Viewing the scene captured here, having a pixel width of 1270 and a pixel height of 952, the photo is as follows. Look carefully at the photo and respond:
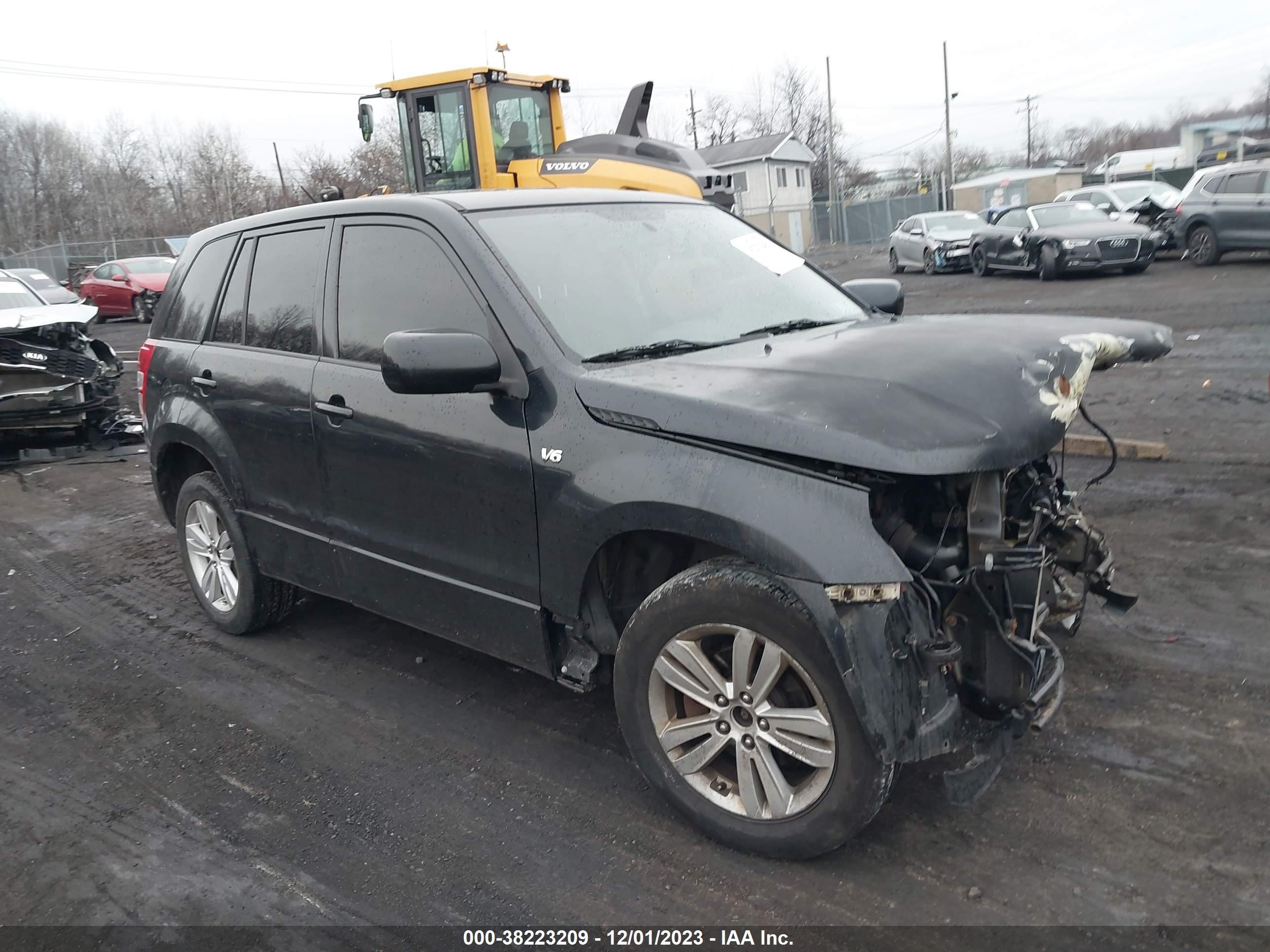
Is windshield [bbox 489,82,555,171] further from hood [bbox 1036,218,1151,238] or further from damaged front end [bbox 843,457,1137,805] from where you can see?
damaged front end [bbox 843,457,1137,805]

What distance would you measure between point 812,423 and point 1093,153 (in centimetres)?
11430

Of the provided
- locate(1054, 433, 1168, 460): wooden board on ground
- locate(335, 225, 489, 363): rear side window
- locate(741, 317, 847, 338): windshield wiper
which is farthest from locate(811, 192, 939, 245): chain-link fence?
locate(335, 225, 489, 363): rear side window

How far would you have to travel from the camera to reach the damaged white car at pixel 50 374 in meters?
9.34

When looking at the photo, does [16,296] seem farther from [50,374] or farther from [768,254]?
[768,254]

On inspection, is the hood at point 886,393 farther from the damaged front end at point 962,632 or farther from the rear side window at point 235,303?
the rear side window at point 235,303

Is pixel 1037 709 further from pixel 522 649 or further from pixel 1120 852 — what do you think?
pixel 522 649

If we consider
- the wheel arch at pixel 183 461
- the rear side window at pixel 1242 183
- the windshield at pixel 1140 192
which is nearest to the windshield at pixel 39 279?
the wheel arch at pixel 183 461

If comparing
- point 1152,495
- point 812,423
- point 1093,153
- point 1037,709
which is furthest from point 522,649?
point 1093,153

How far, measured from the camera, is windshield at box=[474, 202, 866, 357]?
3568 millimetres

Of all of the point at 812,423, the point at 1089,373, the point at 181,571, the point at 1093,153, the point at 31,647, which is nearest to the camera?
the point at 812,423

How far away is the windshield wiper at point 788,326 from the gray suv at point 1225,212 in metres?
16.1

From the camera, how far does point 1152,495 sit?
6.00m

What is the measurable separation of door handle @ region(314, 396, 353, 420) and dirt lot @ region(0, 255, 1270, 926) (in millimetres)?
1253

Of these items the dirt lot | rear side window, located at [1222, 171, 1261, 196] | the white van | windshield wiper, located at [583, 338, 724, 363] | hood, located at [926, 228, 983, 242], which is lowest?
the dirt lot
